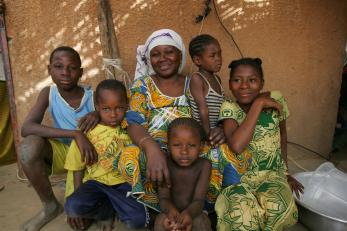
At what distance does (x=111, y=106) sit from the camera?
2164 mm

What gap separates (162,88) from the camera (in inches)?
93.0

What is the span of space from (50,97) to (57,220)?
3.06ft

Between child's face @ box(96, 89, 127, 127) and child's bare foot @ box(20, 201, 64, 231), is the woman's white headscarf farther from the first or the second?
child's bare foot @ box(20, 201, 64, 231)

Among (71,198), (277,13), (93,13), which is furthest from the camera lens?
(277,13)

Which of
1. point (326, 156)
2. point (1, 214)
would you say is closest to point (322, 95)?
point (326, 156)

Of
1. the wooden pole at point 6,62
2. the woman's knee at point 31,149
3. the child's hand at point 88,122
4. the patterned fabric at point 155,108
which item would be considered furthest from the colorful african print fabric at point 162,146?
the wooden pole at point 6,62

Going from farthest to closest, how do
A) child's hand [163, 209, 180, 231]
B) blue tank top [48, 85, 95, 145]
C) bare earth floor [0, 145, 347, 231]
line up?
blue tank top [48, 85, 95, 145]
bare earth floor [0, 145, 347, 231]
child's hand [163, 209, 180, 231]

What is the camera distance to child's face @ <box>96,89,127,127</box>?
7.07 ft

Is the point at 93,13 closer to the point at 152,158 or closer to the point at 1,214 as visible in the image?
the point at 152,158

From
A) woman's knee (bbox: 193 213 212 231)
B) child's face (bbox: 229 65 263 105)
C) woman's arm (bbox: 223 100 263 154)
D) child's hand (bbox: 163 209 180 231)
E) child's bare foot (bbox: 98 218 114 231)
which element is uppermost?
child's face (bbox: 229 65 263 105)

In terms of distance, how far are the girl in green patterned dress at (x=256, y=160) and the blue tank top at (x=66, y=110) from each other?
1079mm

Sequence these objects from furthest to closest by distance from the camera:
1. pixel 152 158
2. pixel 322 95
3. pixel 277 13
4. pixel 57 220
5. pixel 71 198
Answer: pixel 322 95, pixel 277 13, pixel 57 220, pixel 71 198, pixel 152 158

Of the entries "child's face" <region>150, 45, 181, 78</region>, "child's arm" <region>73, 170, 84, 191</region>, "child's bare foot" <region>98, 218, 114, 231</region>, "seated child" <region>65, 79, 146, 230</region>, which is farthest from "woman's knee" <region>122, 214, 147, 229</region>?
"child's face" <region>150, 45, 181, 78</region>

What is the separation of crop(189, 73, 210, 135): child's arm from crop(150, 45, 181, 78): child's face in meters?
0.18
